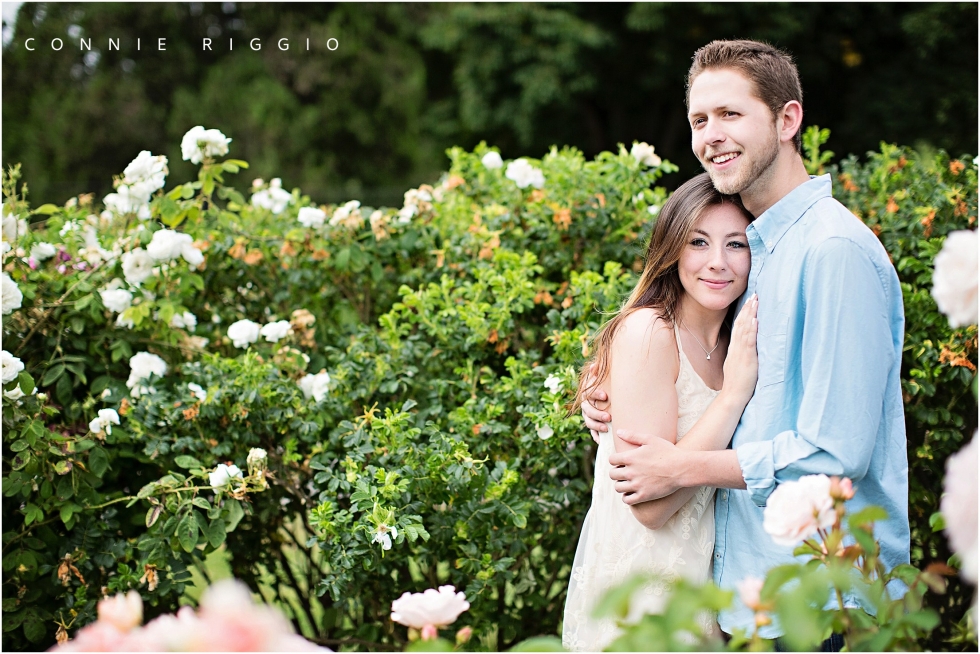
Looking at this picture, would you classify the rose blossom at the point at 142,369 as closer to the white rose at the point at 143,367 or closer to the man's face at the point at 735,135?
the white rose at the point at 143,367

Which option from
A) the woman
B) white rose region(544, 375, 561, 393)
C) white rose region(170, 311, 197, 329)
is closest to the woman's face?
the woman

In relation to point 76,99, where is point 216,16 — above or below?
above

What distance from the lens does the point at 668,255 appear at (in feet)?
6.88

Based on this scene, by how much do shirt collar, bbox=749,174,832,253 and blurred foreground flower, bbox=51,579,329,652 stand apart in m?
1.37

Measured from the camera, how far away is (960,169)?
3.06 metres

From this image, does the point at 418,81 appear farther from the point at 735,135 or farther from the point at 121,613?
the point at 121,613

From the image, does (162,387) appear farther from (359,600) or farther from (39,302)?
(359,600)

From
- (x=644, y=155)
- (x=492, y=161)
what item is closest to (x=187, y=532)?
(x=492, y=161)

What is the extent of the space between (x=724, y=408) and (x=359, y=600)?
1.52 metres

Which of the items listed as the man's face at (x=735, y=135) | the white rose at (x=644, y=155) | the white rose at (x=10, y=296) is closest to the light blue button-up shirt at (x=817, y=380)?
the man's face at (x=735, y=135)

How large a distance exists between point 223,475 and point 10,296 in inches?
35.4

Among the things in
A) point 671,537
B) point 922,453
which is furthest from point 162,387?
point 922,453

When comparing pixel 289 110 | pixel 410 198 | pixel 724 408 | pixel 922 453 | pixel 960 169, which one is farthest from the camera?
pixel 289 110

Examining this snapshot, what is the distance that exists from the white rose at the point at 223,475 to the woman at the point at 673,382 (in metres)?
1.05
